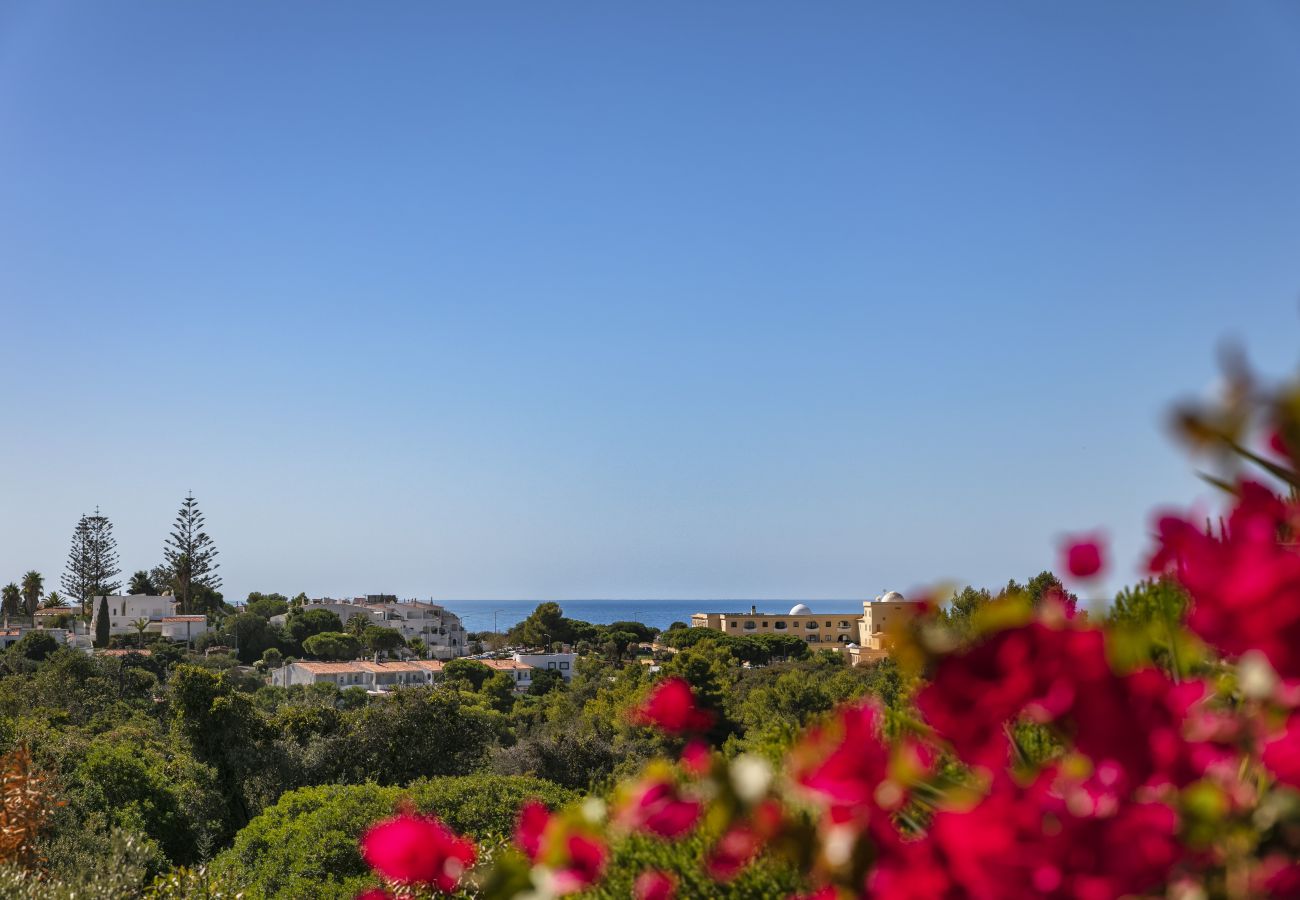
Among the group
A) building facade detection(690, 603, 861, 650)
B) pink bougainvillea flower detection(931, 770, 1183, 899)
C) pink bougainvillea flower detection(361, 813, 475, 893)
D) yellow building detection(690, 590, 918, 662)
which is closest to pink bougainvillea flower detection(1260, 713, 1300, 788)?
pink bougainvillea flower detection(931, 770, 1183, 899)

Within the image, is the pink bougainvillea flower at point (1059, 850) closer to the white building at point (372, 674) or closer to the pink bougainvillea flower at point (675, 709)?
the pink bougainvillea flower at point (675, 709)

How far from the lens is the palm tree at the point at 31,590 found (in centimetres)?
9893

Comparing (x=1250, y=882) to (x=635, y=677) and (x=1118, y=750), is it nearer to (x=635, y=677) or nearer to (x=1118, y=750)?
(x=1118, y=750)

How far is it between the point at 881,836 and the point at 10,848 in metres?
12.8

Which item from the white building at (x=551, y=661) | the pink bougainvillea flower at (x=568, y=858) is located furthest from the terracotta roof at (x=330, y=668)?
the pink bougainvillea flower at (x=568, y=858)

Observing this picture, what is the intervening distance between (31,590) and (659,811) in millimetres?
113785

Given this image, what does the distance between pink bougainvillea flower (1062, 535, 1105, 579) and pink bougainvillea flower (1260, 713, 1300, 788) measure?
0.50 metres

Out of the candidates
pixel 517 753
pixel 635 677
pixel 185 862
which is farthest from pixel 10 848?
pixel 635 677

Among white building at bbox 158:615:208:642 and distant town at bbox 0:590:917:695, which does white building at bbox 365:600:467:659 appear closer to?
distant town at bbox 0:590:917:695

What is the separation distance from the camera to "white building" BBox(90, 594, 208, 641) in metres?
83.9

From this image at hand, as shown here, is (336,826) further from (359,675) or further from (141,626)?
(141,626)

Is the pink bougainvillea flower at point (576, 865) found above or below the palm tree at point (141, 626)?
above

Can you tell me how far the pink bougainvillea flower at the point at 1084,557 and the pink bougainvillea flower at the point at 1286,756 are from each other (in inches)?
19.5

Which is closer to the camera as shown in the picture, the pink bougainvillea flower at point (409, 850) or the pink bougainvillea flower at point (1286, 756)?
the pink bougainvillea flower at point (1286, 756)
